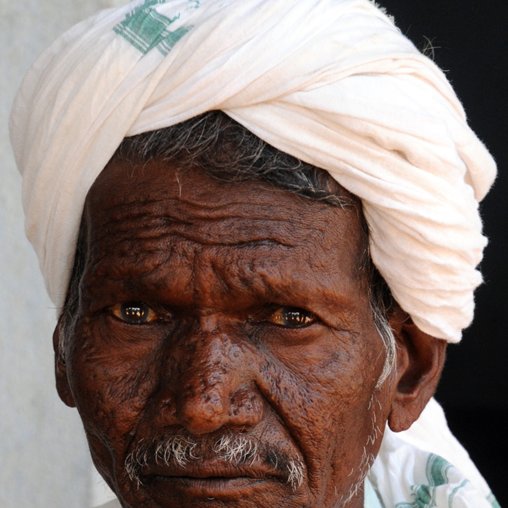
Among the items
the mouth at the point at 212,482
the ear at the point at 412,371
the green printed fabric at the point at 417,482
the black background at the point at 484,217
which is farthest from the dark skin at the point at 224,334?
the black background at the point at 484,217

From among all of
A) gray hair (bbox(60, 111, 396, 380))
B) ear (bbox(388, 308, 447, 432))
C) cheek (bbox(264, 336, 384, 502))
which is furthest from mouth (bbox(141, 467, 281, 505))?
gray hair (bbox(60, 111, 396, 380))

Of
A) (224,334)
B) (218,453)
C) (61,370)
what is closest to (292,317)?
(224,334)

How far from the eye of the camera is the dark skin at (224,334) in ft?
6.86

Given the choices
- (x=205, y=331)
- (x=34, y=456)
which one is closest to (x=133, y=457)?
(x=205, y=331)

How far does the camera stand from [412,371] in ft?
7.97

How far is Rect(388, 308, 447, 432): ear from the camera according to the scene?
2389 mm

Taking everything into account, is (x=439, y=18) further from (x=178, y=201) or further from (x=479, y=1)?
(x=178, y=201)

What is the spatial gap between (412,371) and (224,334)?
49 centimetres

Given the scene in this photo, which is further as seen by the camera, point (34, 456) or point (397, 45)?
point (34, 456)

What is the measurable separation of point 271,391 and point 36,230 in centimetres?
61

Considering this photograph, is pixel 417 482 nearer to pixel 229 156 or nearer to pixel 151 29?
pixel 229 156

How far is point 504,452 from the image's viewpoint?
166 inches

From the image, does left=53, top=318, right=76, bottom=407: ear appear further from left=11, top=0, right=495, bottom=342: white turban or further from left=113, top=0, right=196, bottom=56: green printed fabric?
left=113, top=0, right=196, bottom=56: green printed fabric

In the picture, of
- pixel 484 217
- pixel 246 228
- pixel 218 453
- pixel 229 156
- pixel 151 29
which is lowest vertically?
pixel 484 217
